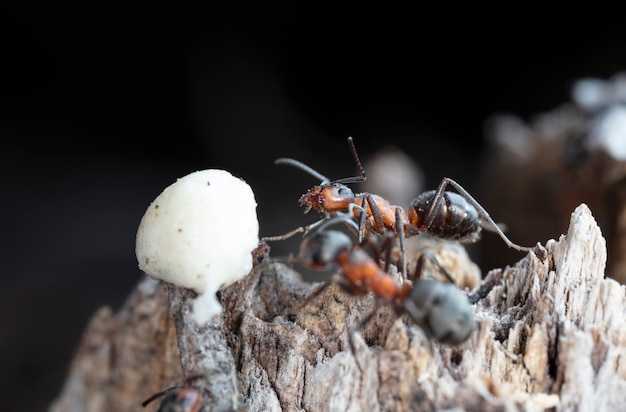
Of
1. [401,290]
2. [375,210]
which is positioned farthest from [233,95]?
[401,290]

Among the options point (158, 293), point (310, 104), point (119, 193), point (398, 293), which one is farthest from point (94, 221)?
point (398, 293)


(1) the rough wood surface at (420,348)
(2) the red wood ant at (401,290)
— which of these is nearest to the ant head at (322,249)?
(2) the red wood ant at (401,290)

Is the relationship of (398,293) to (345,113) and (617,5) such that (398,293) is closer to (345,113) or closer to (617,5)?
(345,113)

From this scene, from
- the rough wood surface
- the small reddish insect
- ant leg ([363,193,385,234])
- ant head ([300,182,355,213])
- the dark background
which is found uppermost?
the dark background

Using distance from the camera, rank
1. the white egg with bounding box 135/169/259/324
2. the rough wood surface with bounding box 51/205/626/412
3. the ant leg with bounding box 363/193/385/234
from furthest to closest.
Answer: the ant leg with bounding box 363/193/385/234 → the white egg with bounding box 135/169/259/324 → the rough wood surface with bounding box 51/205/626/412

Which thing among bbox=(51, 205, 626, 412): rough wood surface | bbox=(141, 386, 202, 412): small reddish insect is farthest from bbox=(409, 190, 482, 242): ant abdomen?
bbox=(141, 386, 202, 412): small reddish insect

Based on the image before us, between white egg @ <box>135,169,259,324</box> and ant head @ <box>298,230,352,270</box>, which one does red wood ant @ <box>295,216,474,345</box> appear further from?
white egg @ <box>135,169,259,324</box>

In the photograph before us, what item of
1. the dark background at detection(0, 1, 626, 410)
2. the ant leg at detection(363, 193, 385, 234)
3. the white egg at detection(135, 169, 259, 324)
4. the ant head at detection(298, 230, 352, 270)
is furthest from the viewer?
the dark background at detection(0, 1, 626, 410)
